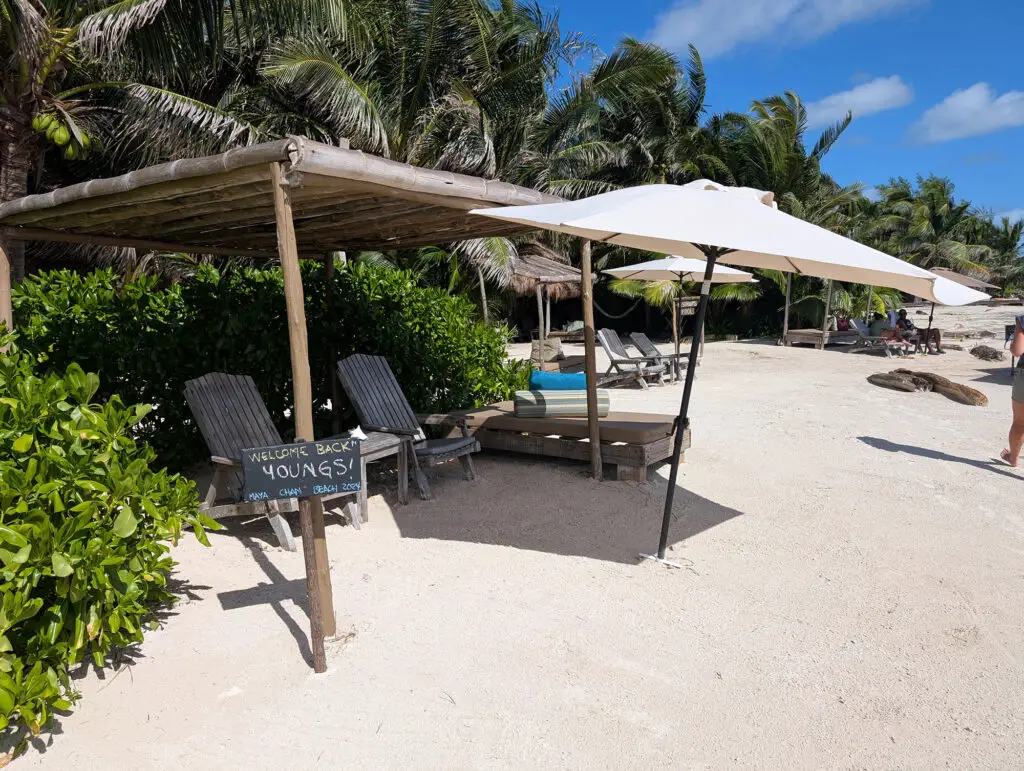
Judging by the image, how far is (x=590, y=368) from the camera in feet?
18.4

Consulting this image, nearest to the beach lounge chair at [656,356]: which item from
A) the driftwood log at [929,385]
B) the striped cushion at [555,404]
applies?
the driftwood log at [929,385]

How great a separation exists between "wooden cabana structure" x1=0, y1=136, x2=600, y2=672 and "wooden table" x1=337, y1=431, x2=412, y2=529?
1.38m

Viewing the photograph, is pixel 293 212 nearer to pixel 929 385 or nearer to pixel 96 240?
pixel 96 240

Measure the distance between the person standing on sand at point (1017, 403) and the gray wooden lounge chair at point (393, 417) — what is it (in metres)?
4.50

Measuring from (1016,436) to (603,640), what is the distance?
4.95m

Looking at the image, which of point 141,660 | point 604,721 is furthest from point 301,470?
point 604,721

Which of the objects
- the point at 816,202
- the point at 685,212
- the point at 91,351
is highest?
the point at 816,202

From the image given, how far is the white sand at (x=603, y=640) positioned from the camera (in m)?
2.55

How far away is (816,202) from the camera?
22.3 meters

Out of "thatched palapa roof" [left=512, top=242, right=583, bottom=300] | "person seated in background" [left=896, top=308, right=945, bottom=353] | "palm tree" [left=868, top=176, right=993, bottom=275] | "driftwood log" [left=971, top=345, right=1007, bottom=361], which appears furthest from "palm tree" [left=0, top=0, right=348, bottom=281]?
"palm tree" [left=868, top=176, right=993, bottom=275]

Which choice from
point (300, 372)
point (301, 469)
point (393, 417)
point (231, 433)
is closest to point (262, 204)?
point (300, 372)

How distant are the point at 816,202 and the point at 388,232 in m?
19.9

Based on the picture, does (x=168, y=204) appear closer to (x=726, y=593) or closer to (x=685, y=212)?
(x=685, y=212)

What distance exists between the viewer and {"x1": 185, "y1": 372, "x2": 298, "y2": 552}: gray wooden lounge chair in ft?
14.3
